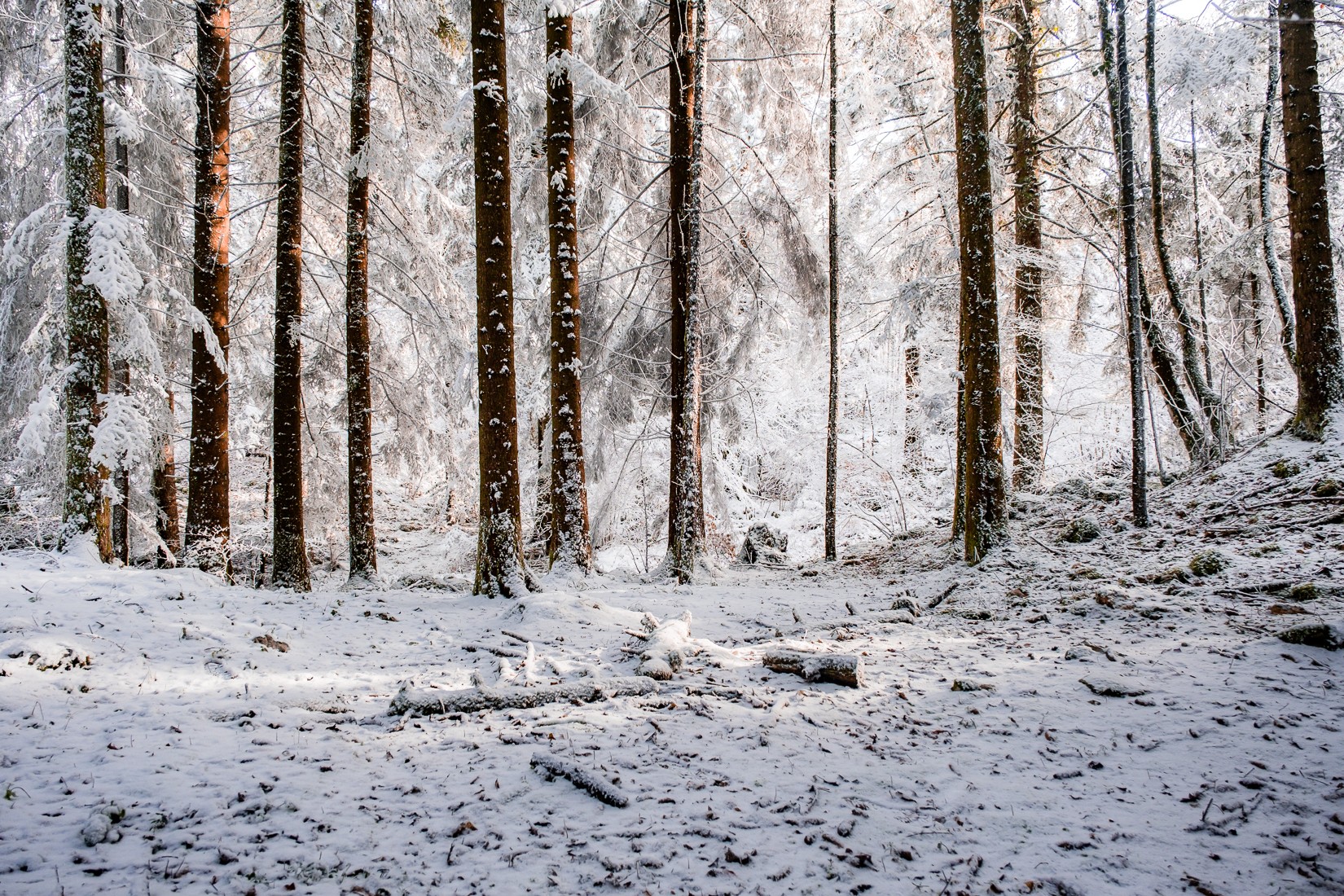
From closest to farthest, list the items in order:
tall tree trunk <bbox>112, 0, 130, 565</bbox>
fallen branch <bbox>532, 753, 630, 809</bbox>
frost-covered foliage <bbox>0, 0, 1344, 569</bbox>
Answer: fallen branch <bbox>532, 753, 630, 809</bbox> → tall tree trunk <bbox>112, 0, 130, 565</bbox> → frost-covered foliage <bbox>0, 0, 1344, 569</bbox>

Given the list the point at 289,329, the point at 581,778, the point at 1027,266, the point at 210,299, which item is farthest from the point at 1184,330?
the point at 210,299

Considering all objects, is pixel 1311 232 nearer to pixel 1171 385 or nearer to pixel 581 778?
pixel 1171 385

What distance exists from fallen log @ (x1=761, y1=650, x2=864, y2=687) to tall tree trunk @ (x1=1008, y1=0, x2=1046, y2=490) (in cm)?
870

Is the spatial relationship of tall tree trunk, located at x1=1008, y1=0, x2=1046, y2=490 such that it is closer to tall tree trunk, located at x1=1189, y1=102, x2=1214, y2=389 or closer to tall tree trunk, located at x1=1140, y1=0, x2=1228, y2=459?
tall tree trunk, located at x1=1140, y1=0, x2=1228, y2=459

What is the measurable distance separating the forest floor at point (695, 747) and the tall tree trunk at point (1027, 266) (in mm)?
5559

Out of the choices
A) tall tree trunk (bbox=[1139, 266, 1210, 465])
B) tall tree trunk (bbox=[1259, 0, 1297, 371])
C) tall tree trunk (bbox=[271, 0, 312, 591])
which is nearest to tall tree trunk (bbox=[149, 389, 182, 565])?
tall tree trunk (bbox=[271, 0, 312, 591])

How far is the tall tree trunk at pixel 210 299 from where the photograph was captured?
872 centimetres

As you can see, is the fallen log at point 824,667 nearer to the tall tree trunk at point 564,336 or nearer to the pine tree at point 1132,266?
the tall tree trunk at point 564,336

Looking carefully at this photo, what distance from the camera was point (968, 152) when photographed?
338 inches

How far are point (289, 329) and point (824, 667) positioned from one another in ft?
26.6

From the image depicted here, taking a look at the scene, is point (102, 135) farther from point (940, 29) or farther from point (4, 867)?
point (940, 29)

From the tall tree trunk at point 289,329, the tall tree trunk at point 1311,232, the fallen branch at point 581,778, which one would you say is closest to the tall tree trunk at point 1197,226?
the tall tree trunk at point 1311,232

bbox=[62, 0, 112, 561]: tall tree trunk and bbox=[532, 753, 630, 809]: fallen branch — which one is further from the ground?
bbox=[62, 0, 112, 561]: tall tree trunk

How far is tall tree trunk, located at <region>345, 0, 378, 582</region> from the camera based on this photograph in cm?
865
